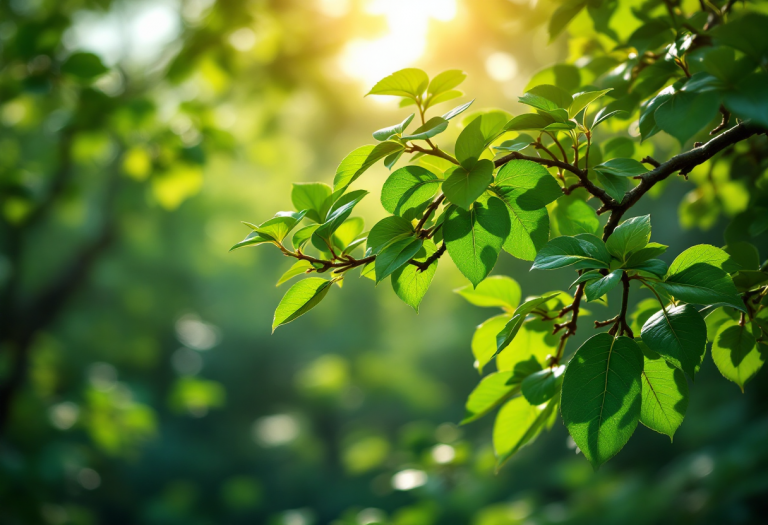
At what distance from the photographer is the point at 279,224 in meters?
0.41

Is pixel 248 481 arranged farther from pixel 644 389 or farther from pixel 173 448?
pixel 644 389

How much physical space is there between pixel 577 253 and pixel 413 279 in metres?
0.12

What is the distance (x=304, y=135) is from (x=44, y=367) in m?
2.82

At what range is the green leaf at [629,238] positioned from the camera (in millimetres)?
357

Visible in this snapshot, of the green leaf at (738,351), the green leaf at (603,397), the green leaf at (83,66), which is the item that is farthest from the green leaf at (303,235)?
the green leaf at (83,66)

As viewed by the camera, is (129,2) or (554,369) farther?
(129,2)

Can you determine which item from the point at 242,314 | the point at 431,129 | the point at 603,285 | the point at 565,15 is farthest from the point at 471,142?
the point at 242,314

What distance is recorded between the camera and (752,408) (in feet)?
8.16

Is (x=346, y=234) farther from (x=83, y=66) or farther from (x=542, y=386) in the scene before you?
(x=83, y=66)

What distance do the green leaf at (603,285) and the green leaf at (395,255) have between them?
11cm

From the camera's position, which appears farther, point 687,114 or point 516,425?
point 516,425

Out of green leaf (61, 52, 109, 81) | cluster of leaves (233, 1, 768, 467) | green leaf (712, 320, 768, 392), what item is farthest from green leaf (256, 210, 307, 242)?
green leaf (61, 52, 109, 81)

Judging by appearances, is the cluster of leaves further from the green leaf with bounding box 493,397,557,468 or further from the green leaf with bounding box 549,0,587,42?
the green leaf with bounding box 549,0,587,42

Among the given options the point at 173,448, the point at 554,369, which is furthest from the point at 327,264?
the point at 173,448
